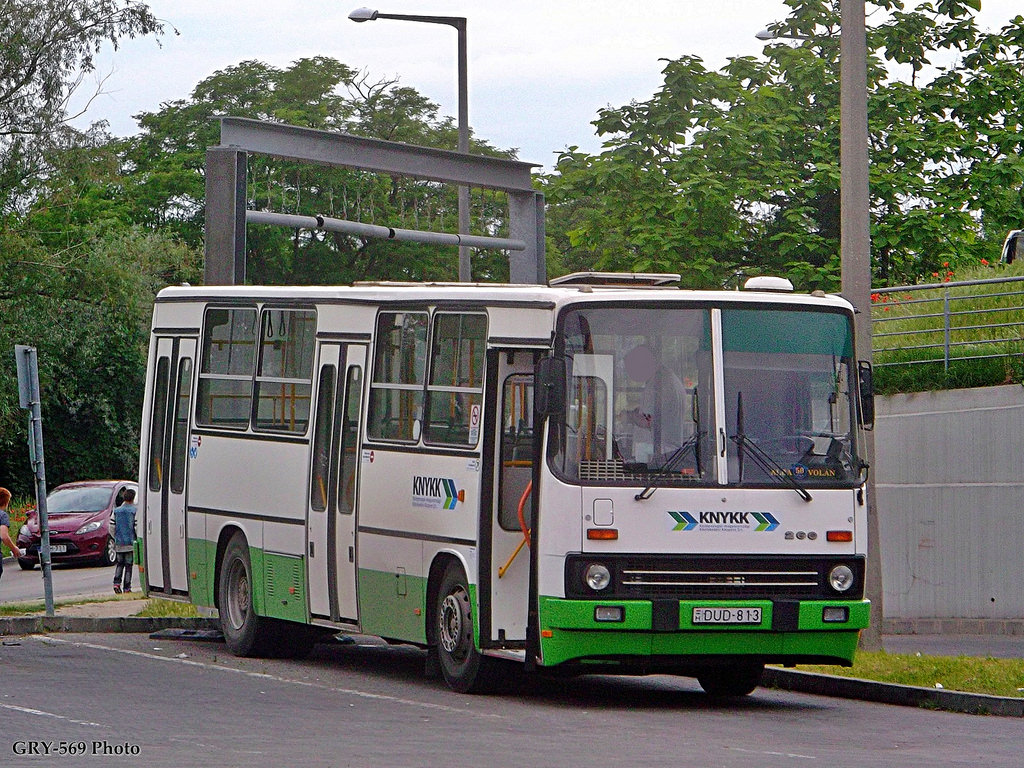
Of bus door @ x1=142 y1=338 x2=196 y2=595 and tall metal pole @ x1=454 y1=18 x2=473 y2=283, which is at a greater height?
tall metal pole @ x1=454 y1=18 x2=473 y2=283

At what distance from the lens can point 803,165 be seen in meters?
36.0

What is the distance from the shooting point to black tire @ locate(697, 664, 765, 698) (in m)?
14.2

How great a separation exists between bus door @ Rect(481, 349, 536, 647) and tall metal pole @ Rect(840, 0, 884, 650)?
3858mm

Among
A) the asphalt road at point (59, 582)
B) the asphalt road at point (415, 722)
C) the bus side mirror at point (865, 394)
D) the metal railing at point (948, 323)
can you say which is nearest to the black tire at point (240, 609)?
the asphalt road at point (415, 722)

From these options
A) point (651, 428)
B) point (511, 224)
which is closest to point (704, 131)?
point (511, 224)

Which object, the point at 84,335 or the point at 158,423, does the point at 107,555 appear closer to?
the point at 158,423

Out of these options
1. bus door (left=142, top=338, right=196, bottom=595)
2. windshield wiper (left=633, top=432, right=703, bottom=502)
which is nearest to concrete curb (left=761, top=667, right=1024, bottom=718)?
windshield wiper (left=633, top=432, right=703, bottom=502)

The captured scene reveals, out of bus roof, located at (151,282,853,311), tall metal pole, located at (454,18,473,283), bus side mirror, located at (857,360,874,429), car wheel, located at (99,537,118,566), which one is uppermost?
tall metal pole, located at (454,18,473,283)

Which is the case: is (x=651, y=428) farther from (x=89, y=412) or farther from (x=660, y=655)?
(x=89, y=412)

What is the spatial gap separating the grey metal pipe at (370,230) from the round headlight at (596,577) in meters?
8.50

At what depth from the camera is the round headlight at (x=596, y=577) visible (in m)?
12.9

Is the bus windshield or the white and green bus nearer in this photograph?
the white and green bus

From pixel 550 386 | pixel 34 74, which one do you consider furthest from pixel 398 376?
pixel 34 74

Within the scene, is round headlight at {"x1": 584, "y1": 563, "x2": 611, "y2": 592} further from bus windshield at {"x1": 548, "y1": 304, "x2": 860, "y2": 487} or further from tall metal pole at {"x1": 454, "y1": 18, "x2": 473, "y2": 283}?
tall metal pole at {"x1": 454, "y1": 18, "x2": 473, "y2": 283}
